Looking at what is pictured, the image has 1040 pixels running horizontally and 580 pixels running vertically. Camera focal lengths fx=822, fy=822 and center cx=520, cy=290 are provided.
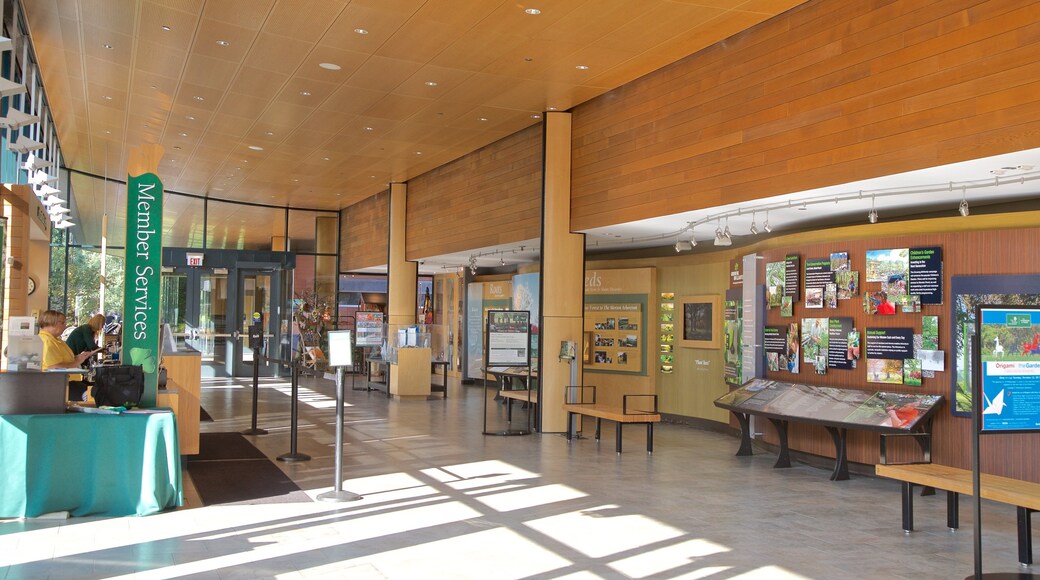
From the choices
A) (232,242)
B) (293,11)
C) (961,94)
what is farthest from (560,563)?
(232,242)

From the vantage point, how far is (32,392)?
20.0 feet

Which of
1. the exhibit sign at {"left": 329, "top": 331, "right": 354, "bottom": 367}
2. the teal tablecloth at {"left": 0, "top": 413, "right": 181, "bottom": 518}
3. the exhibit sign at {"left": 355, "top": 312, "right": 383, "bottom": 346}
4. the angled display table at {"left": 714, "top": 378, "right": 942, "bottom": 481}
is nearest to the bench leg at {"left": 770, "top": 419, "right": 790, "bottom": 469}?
the angled display table at {"left": 714, "top": 378, "right": 942, "bottom": 481}

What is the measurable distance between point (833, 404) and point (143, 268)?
270 inches

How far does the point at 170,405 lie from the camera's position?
24.5 ft

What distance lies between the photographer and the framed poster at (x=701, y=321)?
12.5 m

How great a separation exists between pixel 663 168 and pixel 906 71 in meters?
3.28

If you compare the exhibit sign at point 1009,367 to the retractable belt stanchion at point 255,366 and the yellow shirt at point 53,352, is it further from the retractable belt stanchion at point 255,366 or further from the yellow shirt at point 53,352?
the retractable belt stanchion at point 255,366

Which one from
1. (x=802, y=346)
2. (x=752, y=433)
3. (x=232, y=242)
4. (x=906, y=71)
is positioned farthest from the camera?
(x=232, y=242)

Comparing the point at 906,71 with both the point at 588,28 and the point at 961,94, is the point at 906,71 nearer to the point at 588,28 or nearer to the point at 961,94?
the point at 961,94

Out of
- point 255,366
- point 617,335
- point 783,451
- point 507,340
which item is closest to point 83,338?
point 255,366

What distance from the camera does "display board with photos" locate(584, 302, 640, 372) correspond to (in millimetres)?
13977

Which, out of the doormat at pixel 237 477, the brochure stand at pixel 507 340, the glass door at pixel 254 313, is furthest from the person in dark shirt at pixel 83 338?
the glass door at pixel 254 313

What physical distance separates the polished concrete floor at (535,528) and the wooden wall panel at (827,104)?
2878mm

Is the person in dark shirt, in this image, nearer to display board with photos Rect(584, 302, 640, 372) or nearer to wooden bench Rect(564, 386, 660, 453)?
wooden bench Rect(564, 386, 660, 453)
